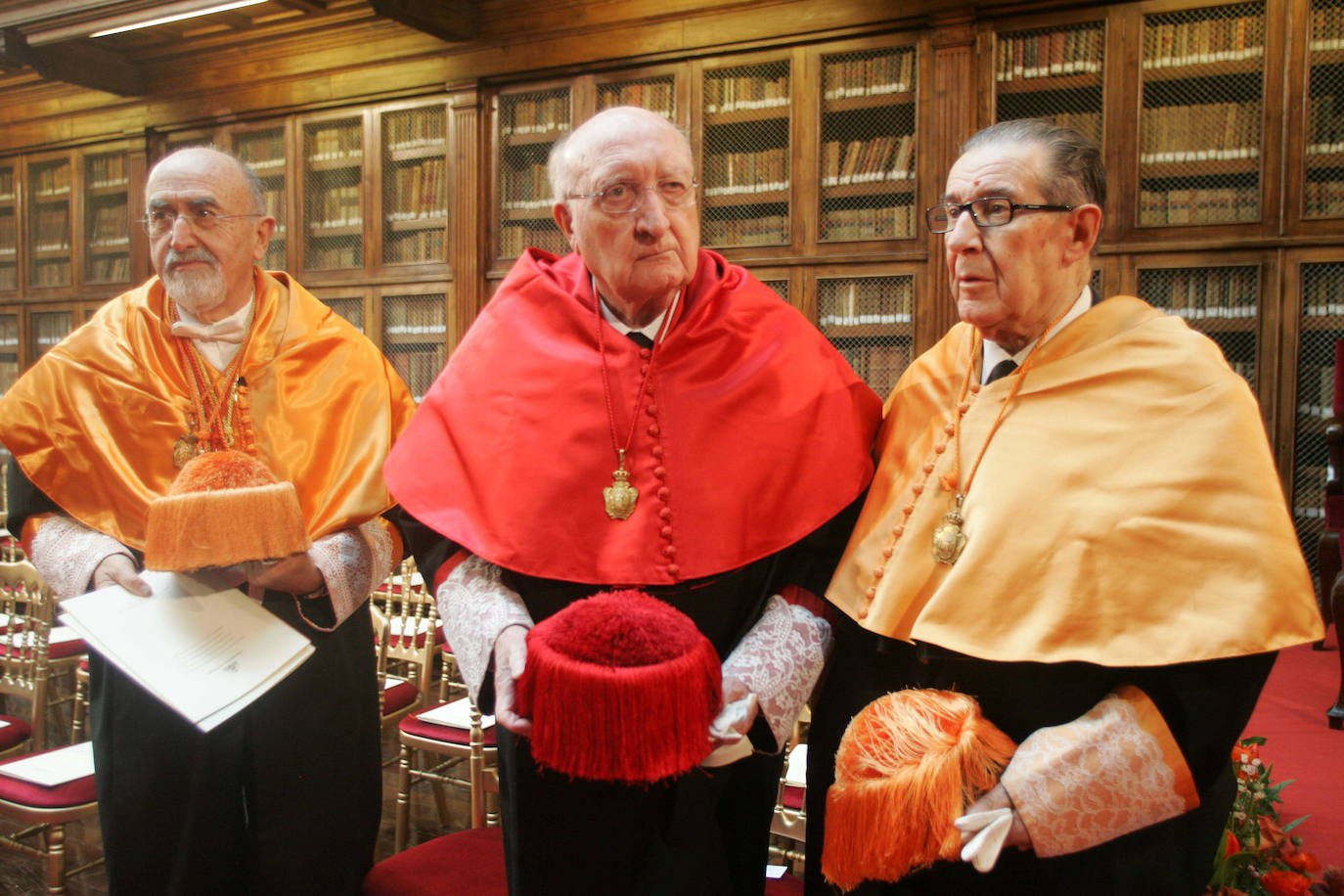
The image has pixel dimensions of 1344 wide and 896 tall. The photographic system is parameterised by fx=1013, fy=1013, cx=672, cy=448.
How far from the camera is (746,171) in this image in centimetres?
627

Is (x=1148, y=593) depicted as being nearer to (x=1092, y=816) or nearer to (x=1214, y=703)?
(x=1214, y=703)

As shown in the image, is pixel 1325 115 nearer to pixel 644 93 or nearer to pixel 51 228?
pixel 644 93

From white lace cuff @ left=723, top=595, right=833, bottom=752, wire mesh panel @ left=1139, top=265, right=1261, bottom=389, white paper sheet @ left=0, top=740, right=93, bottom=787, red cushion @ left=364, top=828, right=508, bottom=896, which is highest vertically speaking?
wire mesh panel @ left=1139, top=265, right=1261, bottom=389

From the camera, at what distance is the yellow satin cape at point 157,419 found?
6.43 feet

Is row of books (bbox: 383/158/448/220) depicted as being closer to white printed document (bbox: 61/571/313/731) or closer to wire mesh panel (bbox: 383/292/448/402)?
wire mesh panel (bbox: 383/292/448/402)

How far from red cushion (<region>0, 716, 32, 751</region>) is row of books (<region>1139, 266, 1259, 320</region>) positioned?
539 cm

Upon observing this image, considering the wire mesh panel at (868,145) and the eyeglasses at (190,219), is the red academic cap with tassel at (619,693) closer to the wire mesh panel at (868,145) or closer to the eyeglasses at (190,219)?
the eyeglasses at (190,219)

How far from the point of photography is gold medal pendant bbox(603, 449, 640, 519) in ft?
5.20

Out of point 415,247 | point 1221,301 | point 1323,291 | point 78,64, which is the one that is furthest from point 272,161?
point 1323,291

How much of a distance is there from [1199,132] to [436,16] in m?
4.61

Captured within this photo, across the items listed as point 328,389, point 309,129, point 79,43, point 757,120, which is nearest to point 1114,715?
point 328,389

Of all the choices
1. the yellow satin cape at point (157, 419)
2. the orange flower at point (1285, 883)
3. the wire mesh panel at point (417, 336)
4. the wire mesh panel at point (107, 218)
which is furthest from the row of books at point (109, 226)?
the orange flower at point (1285, 883)

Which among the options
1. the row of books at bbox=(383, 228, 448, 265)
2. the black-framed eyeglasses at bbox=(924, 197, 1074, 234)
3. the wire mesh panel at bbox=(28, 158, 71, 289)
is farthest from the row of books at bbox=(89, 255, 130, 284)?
the black-framed eyeglasses at bbox=(924, 197, 1074, 234)

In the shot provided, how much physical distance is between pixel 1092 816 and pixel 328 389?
1.58 m
